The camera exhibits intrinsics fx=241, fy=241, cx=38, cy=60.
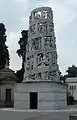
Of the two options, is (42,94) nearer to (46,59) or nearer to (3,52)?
(46,59)

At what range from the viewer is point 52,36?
16.7m

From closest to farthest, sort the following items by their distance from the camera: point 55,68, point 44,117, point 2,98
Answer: point 44,117 → point 55,68 → point 2,98

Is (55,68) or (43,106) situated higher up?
(55,68)

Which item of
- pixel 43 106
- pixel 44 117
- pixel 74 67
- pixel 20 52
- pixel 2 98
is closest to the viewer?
pixel 44 117

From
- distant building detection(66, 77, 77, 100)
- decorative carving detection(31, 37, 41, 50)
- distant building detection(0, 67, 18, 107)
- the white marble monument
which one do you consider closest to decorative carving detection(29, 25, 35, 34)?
the white marble monument

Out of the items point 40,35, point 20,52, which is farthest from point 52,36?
point 20,52

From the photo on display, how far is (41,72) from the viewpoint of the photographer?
15.8m

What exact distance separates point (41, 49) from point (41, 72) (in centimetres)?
156

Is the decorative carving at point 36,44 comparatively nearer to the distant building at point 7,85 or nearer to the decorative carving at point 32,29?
the decorative carving at point 32,29

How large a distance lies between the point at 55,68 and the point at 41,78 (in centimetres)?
124

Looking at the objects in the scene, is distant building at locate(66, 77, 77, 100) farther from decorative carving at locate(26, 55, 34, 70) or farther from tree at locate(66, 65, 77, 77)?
decorative carving at locate(26, 55, 34, 70)

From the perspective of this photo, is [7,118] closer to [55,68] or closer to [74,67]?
[55,68]

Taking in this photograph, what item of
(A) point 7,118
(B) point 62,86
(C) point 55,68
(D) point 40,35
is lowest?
(A) point 7,118

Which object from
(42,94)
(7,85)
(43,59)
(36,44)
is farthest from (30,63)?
(7,85)
